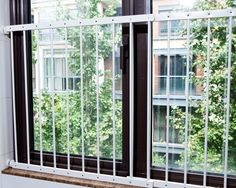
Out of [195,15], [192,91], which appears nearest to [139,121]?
[192,91]

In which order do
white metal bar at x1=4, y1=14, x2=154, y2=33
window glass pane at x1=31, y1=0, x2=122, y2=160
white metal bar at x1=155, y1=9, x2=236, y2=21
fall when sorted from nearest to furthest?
white metal bar at x1=155, y1=9, x2=236, y2=21 < white metal bar at x1=4, y1=14, x2=154, y2=33 < window glass pane at x1=31, y1=0, x2=122, y2=160

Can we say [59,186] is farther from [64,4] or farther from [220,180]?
[64,4]

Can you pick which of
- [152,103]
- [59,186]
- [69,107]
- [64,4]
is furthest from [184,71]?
[59,186]

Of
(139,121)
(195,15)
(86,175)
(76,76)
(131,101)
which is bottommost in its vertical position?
(86,175)

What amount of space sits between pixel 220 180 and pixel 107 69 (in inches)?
27.8

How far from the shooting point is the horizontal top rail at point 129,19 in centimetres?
98

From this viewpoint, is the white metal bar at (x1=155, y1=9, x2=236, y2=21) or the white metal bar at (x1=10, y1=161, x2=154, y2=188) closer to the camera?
the white metal bar at (x1=155, y1=9, x2=236, y2=21)

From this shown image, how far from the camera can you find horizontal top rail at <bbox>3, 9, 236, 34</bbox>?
98 cm

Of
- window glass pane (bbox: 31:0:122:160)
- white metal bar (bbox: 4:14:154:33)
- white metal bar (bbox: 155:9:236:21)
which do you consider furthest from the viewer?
window glass pane (bbox: 31:0:122:160)

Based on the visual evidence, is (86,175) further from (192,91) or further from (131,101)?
(192,91)

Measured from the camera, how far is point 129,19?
1096mm

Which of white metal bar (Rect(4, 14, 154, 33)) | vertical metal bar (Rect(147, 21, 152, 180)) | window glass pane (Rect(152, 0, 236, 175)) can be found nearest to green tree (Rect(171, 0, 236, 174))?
window glass pane (Rect(152, 0, 236, 175))

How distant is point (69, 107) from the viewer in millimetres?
1295

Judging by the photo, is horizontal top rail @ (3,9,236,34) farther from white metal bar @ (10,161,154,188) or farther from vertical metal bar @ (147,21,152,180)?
white metal bar @ (10,161,154,188)
